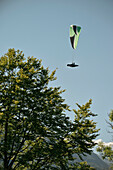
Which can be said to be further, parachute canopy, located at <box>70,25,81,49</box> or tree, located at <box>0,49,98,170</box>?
parachute canopy, located at <box>70,25,81,49</box>

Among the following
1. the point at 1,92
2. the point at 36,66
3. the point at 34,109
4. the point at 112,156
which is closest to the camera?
the point at 34,109

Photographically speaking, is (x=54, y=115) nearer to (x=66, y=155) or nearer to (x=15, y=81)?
(x=66, y=155)

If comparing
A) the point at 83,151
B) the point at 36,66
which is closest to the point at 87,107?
the point at 83,151

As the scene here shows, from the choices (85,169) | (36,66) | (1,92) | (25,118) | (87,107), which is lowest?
(85,169)

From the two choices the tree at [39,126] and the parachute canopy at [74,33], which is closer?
the tree at [39,126]

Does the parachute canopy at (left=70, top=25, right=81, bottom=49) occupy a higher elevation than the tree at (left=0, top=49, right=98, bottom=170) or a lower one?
higher

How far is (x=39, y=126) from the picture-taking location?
14008 millimetres

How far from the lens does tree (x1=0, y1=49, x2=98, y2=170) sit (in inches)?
551

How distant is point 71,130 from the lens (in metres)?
14.7

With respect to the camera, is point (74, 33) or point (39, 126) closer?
point (39, 126)

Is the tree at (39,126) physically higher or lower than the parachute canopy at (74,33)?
lower

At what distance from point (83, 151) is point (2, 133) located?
7077 mm

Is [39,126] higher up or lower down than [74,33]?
lower down

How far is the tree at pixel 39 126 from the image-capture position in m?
14.0
